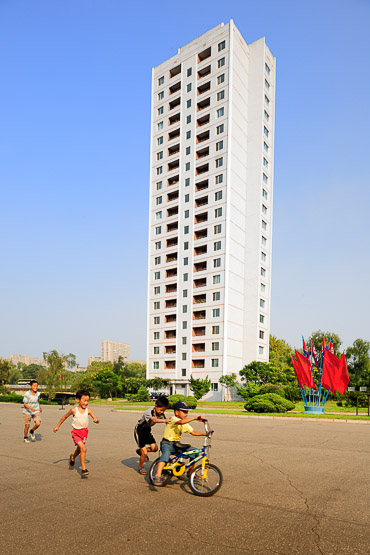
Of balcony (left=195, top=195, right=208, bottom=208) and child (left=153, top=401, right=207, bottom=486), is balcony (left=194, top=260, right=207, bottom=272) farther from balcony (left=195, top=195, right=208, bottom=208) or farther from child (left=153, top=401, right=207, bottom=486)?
child (left=153, top=401, right=207, bottom=486)

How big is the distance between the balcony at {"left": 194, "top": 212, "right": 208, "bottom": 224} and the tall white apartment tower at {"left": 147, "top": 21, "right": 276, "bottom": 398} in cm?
18

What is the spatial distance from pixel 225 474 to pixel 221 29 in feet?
248

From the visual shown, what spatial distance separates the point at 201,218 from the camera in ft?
230

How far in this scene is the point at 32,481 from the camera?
7.97 m

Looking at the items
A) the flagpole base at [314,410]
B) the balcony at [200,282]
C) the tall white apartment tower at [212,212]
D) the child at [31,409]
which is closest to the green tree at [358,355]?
the tall white apartment tower at [212,212]

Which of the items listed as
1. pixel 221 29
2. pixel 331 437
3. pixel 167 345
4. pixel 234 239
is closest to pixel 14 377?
pixel 167 345

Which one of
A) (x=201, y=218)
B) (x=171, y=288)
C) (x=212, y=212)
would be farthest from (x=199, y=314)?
(x=212, y=212)

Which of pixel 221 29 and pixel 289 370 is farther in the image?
pixel 221 29

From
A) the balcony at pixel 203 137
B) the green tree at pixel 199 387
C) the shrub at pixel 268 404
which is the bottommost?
the green tree at pixel 199 387

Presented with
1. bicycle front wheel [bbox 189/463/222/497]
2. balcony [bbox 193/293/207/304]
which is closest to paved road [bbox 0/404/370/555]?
bicycle front wheel [bbox 189/463/222/497]

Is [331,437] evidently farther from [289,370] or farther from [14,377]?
[14,377]

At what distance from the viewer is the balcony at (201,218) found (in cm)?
6903

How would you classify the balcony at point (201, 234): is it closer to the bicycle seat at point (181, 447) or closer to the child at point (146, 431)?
the child at point (146, 431)

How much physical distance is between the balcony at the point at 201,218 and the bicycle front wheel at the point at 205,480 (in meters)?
62.8
